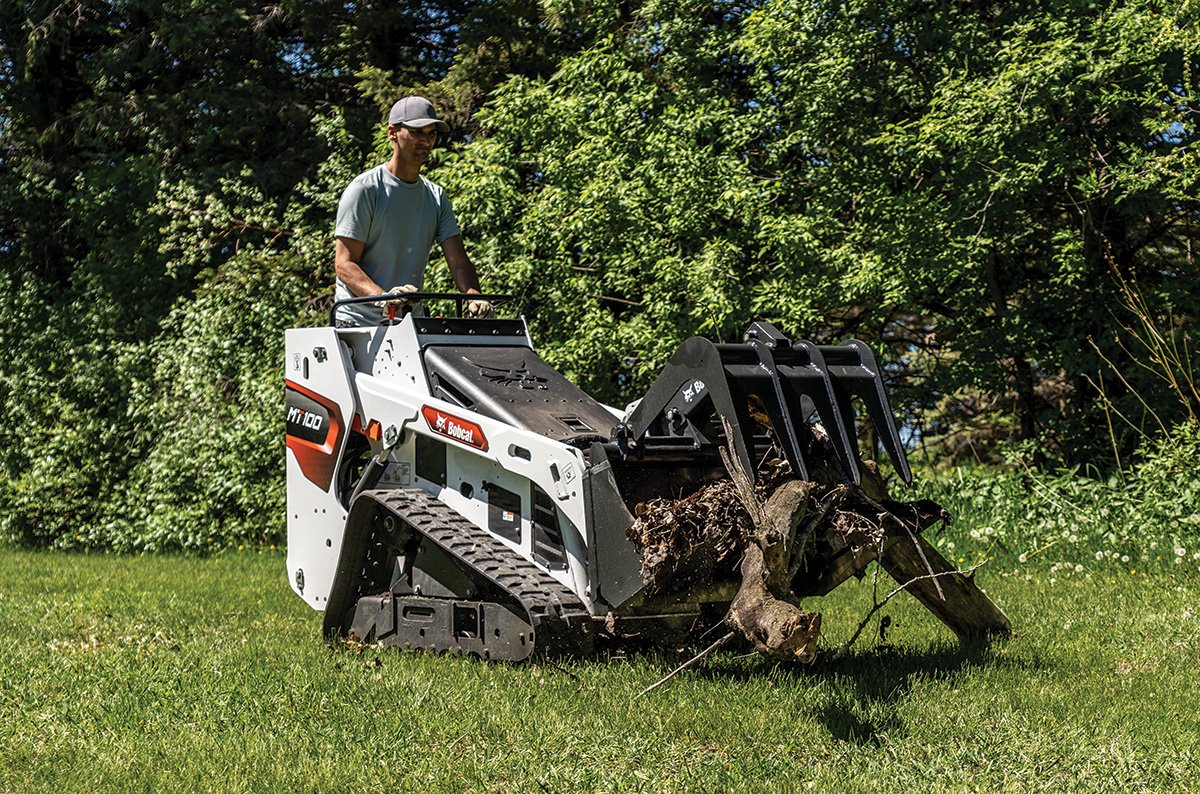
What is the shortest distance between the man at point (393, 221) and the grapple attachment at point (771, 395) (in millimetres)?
1876

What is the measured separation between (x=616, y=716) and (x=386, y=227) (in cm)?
299

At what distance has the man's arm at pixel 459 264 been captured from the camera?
22.6 ft

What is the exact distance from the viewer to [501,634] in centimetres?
518

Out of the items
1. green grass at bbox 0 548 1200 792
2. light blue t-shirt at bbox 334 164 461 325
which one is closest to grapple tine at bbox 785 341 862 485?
green grass at bbox 0 548 1200 792

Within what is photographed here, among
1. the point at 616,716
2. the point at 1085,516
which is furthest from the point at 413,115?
the point at 1085,516

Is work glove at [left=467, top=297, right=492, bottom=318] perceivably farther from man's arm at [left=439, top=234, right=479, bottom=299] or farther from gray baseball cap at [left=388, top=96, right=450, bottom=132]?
gray baseball cap at [left=388, top=96, right=450, bottom=132]

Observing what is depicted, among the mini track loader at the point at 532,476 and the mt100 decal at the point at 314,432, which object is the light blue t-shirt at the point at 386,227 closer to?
the mini track loader at the point at 532,476

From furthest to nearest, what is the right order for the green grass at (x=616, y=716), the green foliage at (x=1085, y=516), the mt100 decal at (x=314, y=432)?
the green foliage at (x=1085, y=516) → the mt100 decal at (x=314, y=432) → the green grass at (x=616, y=716)

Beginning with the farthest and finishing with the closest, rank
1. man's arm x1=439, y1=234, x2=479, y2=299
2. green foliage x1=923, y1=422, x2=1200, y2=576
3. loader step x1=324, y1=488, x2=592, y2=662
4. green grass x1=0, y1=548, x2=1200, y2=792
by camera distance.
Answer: green foliage x1=923, y1=422, x2=1200, y2=576 → man's arm x1=439, y1=234, x2=479, y2=299 → loader step x1=324, y1=488, x2=592, y2=662 → green grass x1=0, y1=548, x2=1200, y2=792

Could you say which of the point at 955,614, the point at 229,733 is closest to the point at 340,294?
the point at 229,733

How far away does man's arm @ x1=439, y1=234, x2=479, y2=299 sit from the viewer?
6.87 m

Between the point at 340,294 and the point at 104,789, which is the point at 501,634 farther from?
the point at 340,294

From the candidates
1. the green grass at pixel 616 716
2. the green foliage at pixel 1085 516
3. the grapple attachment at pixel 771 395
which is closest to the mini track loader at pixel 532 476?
the grapple attachment at pixel 771 395

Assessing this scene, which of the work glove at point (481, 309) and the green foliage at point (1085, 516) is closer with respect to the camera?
the work glove at point (481, 309)
